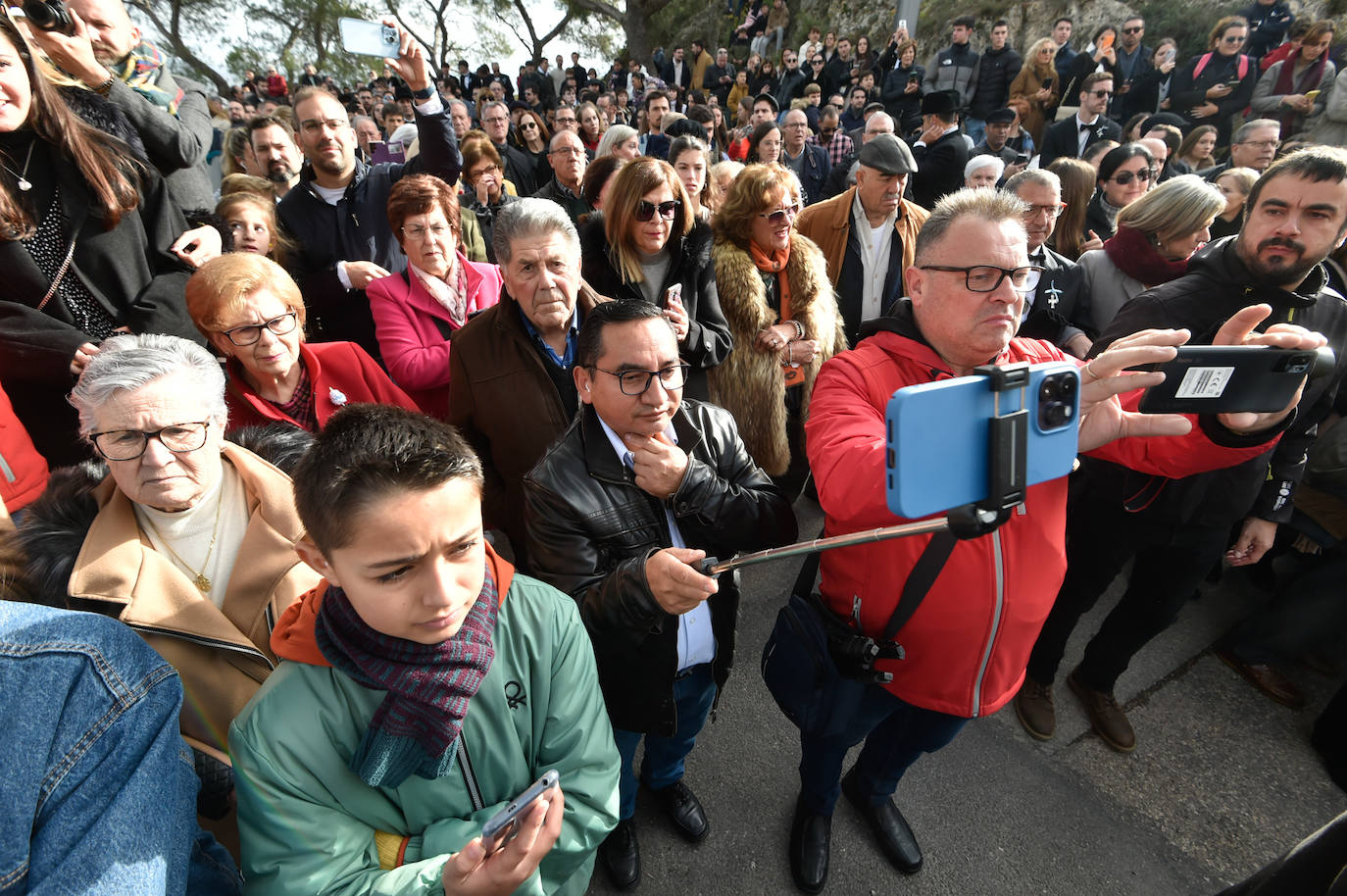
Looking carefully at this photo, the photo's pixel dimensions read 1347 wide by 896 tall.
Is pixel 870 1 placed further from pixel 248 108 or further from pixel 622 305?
pixel 622 305

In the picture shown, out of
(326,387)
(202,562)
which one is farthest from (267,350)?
(202,562)

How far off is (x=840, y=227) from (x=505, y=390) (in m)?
2.61

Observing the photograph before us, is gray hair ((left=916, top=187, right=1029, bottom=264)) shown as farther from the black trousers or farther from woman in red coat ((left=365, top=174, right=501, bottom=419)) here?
woman in red coat ((left=365, top=174, right=501, bottom=419))

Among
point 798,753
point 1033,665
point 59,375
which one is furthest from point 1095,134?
point 59,375

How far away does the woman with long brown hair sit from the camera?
2.04 meters

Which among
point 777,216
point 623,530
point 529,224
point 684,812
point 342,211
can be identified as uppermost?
point 342,211

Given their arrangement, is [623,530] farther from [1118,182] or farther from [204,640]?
[1118,182]

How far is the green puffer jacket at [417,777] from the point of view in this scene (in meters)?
1.12

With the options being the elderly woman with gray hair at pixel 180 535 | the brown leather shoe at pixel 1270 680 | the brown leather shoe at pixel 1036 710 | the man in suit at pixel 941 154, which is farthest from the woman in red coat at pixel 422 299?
the man in suit at pixel 941 154

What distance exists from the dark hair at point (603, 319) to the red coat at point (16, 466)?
162cm

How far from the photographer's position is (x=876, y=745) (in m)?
2.20

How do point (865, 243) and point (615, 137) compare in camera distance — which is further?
point (615, 137)

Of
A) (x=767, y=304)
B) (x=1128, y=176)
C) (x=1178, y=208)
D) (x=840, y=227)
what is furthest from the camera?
(x=1128, y=176)

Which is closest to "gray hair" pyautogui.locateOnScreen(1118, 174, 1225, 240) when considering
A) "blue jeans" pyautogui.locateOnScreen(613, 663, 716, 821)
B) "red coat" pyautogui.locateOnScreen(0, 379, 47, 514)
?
"blue jeans" pyautogui.locateOnScreen(613, 663, 716, 821)
